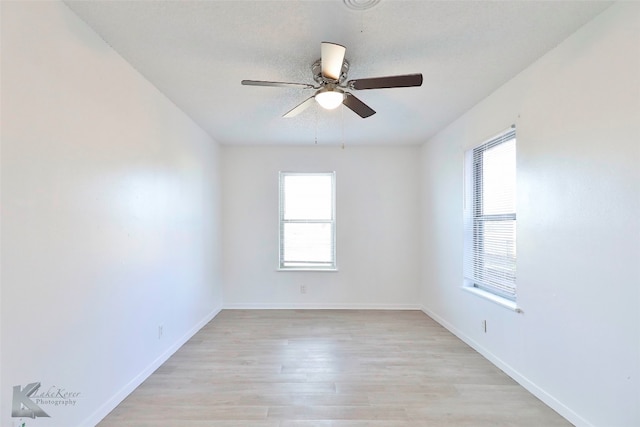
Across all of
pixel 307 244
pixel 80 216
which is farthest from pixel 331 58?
pixel 307 244

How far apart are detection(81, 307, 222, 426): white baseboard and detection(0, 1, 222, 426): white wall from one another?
0.04ft

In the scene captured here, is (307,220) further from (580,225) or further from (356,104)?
(580,225)

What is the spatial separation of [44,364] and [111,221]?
90cm

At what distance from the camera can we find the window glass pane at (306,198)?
4934 mm

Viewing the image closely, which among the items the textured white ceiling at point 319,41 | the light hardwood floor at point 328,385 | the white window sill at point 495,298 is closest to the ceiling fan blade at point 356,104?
the textured white ceiling at point 319,41

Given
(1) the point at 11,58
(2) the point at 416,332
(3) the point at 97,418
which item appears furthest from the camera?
(2) the point at 416,332

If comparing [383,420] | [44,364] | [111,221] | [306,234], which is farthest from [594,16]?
[306,234]

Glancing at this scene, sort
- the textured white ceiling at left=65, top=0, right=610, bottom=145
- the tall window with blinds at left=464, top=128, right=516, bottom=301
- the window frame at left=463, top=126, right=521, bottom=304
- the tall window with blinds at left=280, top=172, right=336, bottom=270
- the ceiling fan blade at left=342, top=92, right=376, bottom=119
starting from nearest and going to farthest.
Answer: the textured white ceiling at left=65, top=0, right=610, bottom=145 < the ceiling fan blade at left=342, top=92, right=376, bottom=119 < the tall window with blinds at left=464, top=128, right=516, bottom=301 < the window frame at left=463, top=126, right=521, bottom=304 < the tall window with blinds at left=280, top=172, right=336, bottom=270

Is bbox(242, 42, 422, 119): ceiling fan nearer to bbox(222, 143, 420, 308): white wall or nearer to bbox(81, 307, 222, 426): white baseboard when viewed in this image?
bbox(81, 307, 222, 426): white baseboard

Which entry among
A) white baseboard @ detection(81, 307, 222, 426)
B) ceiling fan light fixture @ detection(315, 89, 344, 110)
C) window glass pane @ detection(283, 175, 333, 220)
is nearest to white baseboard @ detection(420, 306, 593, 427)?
→ window glass pane @ detection(283, 175, 333, 220)

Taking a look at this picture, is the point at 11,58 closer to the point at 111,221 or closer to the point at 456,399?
the point at 111,221

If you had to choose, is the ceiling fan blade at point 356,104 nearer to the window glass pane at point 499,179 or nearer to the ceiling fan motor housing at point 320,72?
the ceiling fan motor housing at point 320,72

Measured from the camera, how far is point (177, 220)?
3.27 m

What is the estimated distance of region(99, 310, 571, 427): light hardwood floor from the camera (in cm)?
209
